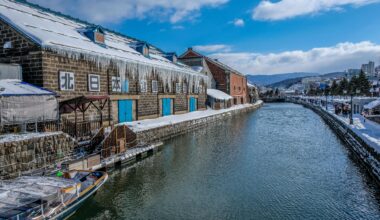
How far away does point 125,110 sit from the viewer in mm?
24094

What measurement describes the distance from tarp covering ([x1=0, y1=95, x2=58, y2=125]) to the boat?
3.71 m

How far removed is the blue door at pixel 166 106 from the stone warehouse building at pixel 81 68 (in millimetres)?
108

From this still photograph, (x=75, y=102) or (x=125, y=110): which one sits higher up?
(x=75, y=102)

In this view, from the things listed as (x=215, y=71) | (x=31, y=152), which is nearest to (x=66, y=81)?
(x=31, y=152)

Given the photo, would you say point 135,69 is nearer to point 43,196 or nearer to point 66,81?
point 66,81

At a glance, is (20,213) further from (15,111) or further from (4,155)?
(15,111)

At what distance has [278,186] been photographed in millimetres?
12258

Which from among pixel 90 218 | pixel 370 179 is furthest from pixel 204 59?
pixel 90 218

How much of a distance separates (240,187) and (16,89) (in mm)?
11204

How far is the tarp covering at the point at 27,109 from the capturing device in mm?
12414

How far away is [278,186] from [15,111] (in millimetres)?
12007

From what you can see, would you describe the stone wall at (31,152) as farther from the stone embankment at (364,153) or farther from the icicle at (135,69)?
the stone embankment at (364,153)

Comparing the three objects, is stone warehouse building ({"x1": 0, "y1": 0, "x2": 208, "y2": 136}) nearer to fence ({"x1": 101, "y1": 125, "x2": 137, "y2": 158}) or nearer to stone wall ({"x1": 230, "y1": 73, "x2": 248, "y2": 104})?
Result: fence ({"x1": 101, "y1": 125, "x2": 137, "y2": 158})

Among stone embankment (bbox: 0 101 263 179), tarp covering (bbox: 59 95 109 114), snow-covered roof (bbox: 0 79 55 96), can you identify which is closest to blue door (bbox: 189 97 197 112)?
stone embankment (bbox: 0 101 263 179)
